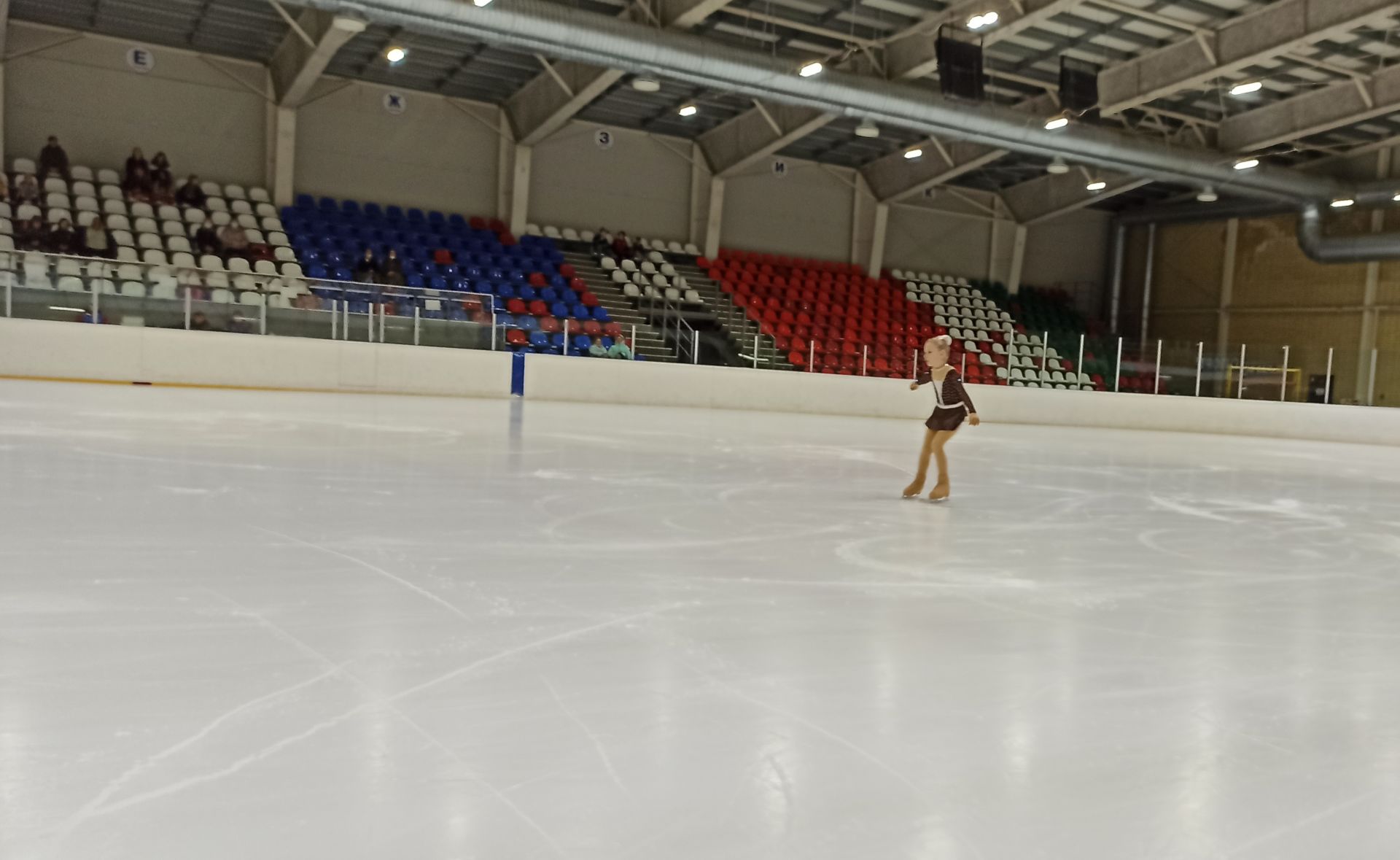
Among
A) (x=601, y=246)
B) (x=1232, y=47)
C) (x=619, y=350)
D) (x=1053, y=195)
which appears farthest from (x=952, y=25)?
(x=1053, y=195)

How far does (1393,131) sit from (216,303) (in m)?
25.0

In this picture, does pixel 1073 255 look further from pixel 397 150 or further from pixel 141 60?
pixel 141 60

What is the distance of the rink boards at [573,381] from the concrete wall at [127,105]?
8.20 meters

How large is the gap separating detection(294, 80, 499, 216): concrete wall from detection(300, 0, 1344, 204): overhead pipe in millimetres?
4523

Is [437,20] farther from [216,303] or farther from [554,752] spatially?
[554,752]

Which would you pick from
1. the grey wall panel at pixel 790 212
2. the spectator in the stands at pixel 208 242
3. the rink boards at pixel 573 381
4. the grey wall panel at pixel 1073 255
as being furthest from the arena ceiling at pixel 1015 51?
the grey wall panel at pixel 1073 255

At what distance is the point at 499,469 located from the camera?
7004 mm

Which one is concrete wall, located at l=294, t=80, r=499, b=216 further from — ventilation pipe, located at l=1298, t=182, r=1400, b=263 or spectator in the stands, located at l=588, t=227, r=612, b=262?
ventilation pipe, located at l=1298, t=182, r=1400, b=263

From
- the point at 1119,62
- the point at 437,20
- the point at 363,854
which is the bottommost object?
the point at 363,854

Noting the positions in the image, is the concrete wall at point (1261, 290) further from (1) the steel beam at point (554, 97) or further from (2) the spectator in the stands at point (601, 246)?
(1) the steel beam at point (554, 97)

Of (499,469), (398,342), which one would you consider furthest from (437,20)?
(499,469)

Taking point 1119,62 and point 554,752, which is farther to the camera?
point 1119,62

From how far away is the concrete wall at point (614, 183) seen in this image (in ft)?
81.1

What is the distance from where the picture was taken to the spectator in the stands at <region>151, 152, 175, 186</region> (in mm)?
19750
